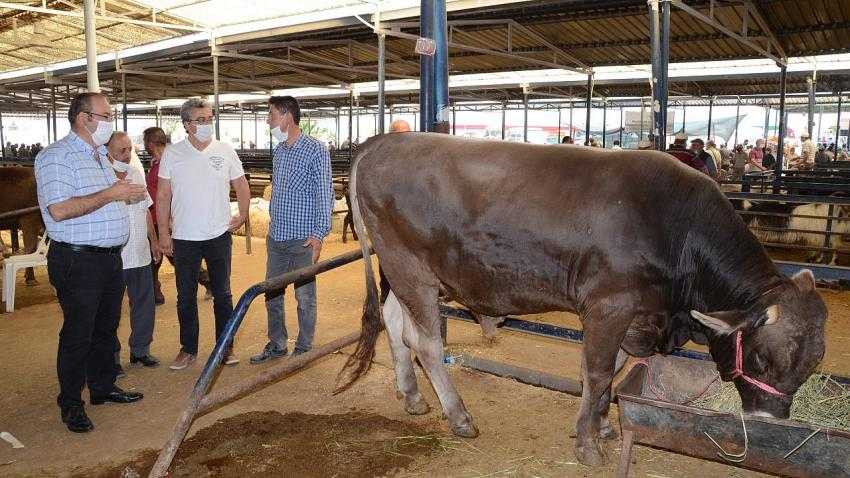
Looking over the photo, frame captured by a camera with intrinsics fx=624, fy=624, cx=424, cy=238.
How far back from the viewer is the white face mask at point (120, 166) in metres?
4.95

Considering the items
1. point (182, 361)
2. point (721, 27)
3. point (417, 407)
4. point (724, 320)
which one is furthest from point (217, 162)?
point (721, 27)

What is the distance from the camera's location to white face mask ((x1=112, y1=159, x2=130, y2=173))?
495 centimetres

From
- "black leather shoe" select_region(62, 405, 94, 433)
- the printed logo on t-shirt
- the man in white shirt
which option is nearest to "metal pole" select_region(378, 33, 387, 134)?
the printed logo on t-shirt

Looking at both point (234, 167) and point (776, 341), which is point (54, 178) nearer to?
point (234, 167)

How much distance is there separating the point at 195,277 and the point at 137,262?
507 mm

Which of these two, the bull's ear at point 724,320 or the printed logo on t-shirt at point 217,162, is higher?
the printed logo on t-shirt at point 217,162

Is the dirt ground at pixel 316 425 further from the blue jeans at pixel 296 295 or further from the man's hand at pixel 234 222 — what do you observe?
the man's hand at pixel 234 222

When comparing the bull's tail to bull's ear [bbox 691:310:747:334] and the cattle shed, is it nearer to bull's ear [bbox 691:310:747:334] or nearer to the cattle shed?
the cattle shed

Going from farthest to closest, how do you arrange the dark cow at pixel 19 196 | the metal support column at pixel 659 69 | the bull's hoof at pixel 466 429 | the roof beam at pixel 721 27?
1. the dark cow at pixel 19 196
2. the roof beam at pixel 721 27
3. the metal support column at pixel 659 69
4. the bull's hoof at pixel 466 429

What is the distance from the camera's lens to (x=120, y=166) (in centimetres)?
502

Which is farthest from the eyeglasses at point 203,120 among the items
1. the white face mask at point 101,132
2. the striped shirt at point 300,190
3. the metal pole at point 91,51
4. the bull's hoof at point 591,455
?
the bull's hoof at point 591,455

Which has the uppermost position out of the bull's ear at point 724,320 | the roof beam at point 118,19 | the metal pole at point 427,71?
the roof beam at point 118,19

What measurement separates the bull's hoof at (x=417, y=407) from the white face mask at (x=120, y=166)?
2944 millimetres

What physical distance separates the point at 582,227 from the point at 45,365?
4550 millimetres
